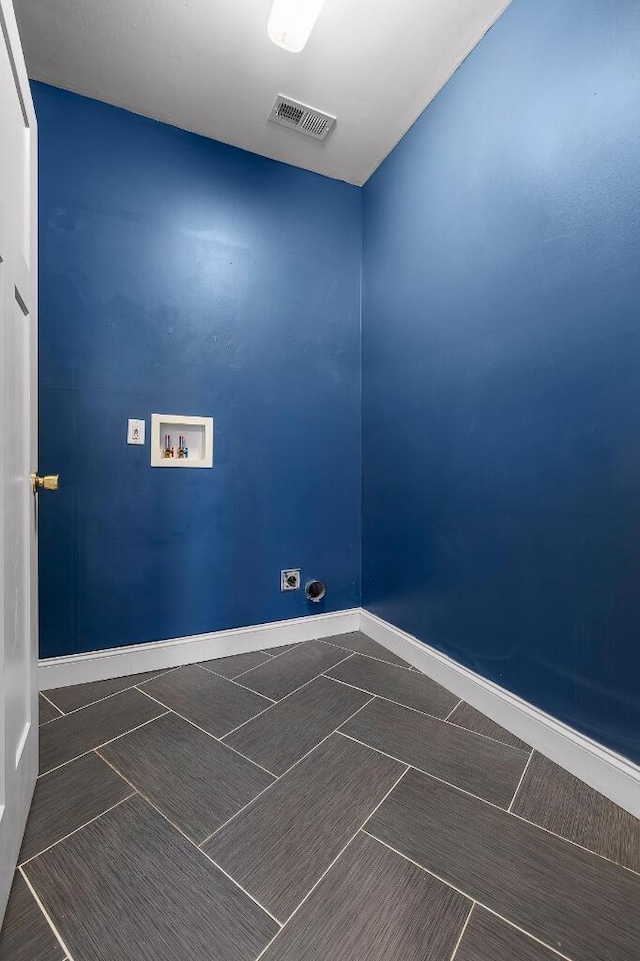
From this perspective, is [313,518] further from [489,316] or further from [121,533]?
[489,316]

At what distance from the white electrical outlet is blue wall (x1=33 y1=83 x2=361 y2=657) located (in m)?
0.04

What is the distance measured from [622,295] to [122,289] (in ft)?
6.01

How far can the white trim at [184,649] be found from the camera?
5.69ft

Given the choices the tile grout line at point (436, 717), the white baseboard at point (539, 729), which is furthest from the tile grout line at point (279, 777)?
the white baseboard at point (539, 729)

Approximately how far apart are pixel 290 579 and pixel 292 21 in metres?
2.17

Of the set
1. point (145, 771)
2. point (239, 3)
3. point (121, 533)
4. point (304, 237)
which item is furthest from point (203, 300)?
point (145, 771)

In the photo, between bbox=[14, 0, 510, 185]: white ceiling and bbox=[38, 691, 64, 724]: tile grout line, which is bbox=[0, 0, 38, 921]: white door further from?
bbox=[14, 0, 510, 185]: white ceiling

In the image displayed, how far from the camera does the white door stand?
2.73 ft

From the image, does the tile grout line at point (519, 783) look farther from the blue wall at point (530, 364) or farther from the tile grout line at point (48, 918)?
the tile grout line at point (48, 918)

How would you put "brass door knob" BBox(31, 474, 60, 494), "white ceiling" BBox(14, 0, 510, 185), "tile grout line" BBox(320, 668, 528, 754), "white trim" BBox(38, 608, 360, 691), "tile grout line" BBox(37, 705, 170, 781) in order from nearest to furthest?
"brass door knob" BBox(31, 474, 60, 494) → "tile grout line" BBox(37, 705, 170, 781) → "tile grout line" BBox(320, 668, 528, 754) → "white ceiling" BBox(14, 0, 510, 185) → "white trim" BBox(38, 608, 360, 691)

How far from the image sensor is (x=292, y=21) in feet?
4.61

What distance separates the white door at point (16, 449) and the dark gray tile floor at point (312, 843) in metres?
0.16

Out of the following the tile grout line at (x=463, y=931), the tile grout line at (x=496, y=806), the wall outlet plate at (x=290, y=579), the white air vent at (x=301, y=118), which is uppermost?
the white air vent at (x=301, y=118)

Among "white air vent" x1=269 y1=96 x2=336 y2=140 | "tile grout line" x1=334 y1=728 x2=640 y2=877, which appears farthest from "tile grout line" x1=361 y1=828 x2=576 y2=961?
"white air vent" x1=269 y1=96 x2=336 y2=140
